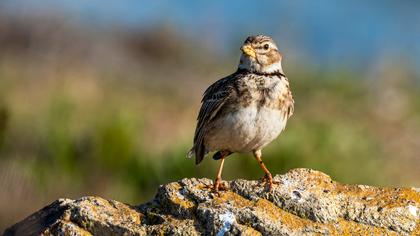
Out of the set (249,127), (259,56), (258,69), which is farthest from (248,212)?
(259,56)

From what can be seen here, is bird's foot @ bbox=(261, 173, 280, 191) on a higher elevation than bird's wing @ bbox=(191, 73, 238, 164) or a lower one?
lower

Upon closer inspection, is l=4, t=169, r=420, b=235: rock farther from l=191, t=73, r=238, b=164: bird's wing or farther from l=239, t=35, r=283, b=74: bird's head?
l=239, t=35, r=283, b=74: bird's head

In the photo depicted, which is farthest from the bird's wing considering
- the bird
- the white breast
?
the white breast

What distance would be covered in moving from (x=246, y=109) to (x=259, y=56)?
2.43 feet

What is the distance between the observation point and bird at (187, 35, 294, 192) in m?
8.62

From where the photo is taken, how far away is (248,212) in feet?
23.1

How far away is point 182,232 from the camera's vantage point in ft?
22.6

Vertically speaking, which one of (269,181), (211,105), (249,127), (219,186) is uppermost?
(211,105)

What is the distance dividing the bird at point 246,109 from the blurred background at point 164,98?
159 centimetres

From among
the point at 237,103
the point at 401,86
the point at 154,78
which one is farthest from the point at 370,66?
the point at 237,103

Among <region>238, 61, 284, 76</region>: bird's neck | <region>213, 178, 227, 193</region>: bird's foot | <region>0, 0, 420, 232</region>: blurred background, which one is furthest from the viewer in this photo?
<region>0, 0, 420, 232</region>: blurred background

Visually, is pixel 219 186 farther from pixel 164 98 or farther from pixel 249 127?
pixel 164 98

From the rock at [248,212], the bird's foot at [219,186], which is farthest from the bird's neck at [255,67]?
the bird's foot at [219,186]

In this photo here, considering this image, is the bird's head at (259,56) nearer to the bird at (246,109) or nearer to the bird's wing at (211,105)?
the bird at (246,109)
